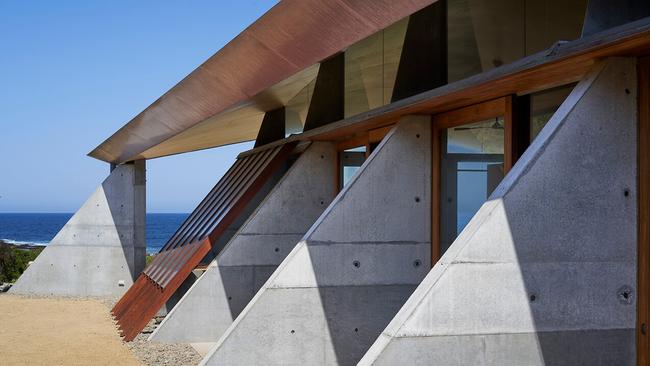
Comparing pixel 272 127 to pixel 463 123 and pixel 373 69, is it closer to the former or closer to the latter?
pixel 373 69

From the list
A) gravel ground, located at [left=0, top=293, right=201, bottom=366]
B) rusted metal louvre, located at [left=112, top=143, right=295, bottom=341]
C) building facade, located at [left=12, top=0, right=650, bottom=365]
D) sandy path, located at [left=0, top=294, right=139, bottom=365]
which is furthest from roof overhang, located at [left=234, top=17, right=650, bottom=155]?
sandy path, located at [left=0, top=294, right=139, bottom=365]

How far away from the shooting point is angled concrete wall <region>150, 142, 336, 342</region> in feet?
34.6

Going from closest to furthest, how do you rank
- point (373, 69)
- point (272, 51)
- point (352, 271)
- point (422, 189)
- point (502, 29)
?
point (502, 29)
point (272, 51)
point (422, 189)
point (352, 271)
point (373, 69)

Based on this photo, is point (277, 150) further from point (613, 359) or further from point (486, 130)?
point (613, 359)

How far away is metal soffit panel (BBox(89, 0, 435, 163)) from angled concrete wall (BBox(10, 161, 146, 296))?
254 inches

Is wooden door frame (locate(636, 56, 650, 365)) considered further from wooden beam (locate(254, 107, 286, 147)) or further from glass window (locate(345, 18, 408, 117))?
wooden beam (locate(254, 107, 286, 147))

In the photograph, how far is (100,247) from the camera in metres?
18.3

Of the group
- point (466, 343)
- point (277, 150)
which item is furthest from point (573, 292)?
point (277, 150)

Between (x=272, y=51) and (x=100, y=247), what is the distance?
12.1 meters

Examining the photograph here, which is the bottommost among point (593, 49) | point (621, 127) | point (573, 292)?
point (573, 292)

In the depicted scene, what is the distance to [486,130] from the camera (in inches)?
263

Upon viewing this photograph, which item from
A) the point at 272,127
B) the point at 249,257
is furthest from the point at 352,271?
the point at 272,127

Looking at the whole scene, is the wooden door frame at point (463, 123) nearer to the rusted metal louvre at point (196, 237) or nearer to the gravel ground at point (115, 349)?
the gravel ground at point (115, 349)

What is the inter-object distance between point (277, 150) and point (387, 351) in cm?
701
